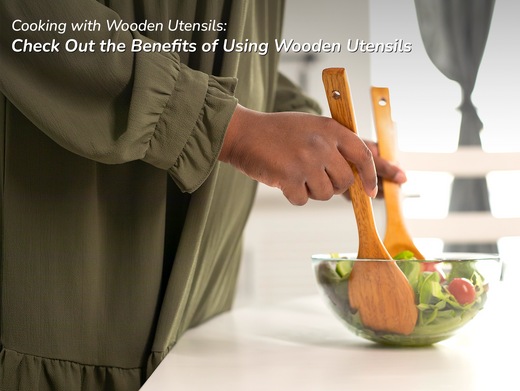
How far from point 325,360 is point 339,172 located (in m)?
0.19

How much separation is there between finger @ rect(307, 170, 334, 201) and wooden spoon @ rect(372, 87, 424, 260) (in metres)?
0.22

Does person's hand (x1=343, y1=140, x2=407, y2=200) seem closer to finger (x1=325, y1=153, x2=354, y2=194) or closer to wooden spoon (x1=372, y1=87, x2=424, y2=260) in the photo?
wooden spoon (x1=372, y1=87, x2=424, y2=260)

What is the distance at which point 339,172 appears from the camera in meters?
0.41

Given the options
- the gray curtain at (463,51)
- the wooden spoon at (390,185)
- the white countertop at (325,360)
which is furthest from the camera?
the gray curtain at (463,51)

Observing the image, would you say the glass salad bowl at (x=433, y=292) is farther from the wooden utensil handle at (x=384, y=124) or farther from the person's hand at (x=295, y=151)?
the wooden utensil handle at (x=384, y=124)

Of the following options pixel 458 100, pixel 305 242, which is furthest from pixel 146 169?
pixel 458 100

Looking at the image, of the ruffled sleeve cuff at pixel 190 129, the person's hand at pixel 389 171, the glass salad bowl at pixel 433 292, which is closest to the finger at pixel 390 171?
the person's hand at pixel 389 171

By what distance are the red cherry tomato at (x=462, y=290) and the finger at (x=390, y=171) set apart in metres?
0.23

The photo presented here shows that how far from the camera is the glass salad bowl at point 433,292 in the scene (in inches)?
17.2

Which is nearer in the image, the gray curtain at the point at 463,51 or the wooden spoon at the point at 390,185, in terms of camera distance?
the wooden spoon at the point at 390,185

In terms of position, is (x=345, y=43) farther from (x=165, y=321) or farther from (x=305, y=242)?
(x=165, y=321)

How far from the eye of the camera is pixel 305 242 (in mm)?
1920

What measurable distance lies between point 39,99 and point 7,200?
166 millimetres

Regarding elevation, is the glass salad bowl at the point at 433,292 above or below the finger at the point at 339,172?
below
